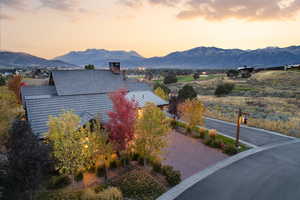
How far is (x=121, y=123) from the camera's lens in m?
11.3

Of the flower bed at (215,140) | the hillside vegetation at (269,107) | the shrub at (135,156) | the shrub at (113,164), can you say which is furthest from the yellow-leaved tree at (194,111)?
the shrub at (113,164)

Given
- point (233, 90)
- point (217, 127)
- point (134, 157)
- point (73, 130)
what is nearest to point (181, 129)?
point (217, 127)

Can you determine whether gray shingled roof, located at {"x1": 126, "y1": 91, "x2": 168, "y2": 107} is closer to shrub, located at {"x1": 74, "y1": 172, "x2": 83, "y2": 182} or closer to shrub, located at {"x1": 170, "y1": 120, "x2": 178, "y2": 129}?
shrub, located at {"x1": 170, "y1": 120, "x2": 178, "y2": 129}

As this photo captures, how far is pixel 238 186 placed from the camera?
1032cm

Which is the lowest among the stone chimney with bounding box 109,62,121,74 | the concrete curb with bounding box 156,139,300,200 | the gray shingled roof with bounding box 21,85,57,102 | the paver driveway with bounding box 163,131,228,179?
the paver driveway with bounding box 163,131,228,179

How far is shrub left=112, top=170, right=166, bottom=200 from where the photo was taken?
32.6 ft

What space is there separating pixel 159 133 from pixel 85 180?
18.5 feet

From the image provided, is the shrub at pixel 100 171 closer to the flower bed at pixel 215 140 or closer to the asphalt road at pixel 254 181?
the asphalt road at pixel 254 181

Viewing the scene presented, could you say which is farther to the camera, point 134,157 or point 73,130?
point 134,157

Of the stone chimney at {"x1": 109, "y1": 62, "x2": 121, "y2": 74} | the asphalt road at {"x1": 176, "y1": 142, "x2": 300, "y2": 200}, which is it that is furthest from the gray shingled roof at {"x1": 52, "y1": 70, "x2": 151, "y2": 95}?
the asphalt road at {"x1": 176, "y1": 142, "x2": 300, "y2": 200}

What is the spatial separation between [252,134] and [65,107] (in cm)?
1992

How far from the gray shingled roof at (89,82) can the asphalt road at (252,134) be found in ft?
37.6

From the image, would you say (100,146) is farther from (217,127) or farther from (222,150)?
(217,127)

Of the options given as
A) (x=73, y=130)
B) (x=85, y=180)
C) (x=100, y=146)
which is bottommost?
(x=85, y=180)
